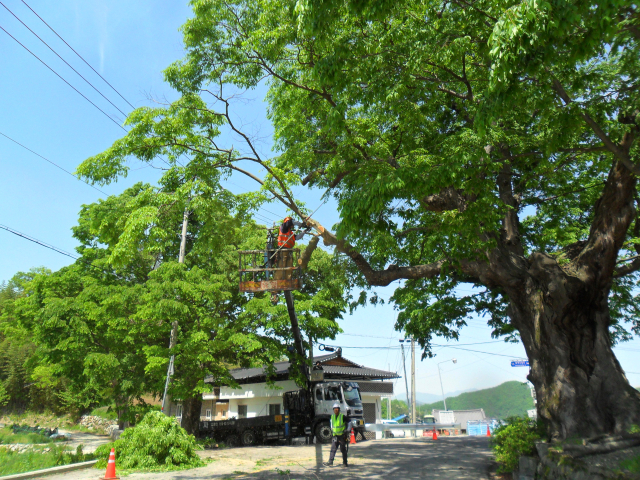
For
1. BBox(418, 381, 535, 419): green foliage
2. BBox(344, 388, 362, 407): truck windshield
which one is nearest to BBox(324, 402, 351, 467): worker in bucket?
BBox(344, 388, 362, 407): truck windshield

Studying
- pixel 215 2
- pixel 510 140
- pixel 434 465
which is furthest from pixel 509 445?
pixel 215 2

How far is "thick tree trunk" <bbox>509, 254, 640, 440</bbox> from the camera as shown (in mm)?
9188

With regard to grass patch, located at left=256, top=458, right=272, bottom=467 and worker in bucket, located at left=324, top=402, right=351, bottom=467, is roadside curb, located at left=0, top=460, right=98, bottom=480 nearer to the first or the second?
grass patch, located at left=256, top=458, right=272, bottom=467

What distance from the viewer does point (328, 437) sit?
20.4 metres

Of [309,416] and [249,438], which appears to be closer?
[309,416]

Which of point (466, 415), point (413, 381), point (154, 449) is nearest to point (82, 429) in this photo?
point (413, 381)

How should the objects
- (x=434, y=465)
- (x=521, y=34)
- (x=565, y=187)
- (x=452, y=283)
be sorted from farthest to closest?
(x=452, y=283), (x=565, y=187), (x=434, y=465), (x=521, y=34)

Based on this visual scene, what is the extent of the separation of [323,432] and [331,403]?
1.30 meters

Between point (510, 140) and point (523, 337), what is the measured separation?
498cm

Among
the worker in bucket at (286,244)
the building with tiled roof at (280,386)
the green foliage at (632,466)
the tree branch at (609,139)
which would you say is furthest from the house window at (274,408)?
the tree branch at (609,139)

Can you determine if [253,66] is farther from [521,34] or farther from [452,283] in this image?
[452,283]

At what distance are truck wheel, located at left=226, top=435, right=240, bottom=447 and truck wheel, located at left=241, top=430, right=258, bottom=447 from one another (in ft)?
1.25

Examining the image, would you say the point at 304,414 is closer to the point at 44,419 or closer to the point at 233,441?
the point at 233,441

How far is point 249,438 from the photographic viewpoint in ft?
72.1
